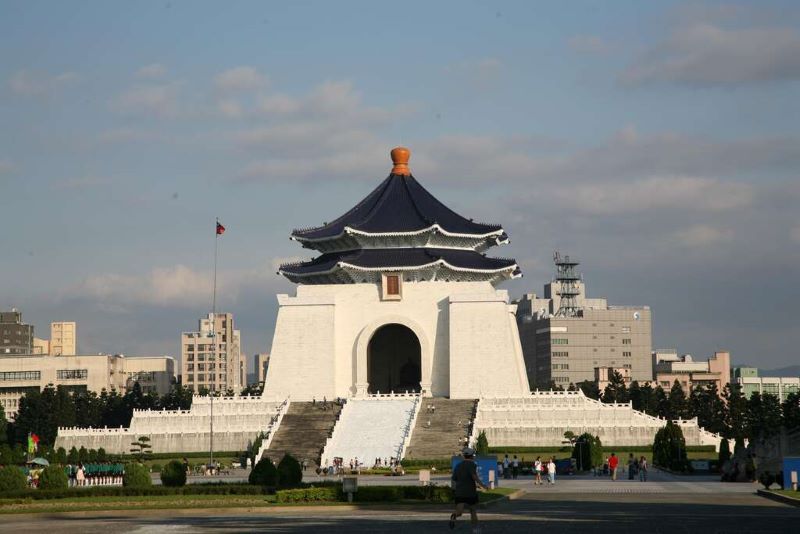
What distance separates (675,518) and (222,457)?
39.1 m

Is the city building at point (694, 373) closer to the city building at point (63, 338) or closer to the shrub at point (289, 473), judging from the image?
the city building at point (63, 338)

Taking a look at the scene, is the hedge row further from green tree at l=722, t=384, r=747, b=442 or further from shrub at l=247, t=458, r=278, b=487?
green tree at l=722, t=384, r=747, b=442

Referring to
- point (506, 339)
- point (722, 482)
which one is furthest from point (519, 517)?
point (506, 339)

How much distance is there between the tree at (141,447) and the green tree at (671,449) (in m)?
23.0

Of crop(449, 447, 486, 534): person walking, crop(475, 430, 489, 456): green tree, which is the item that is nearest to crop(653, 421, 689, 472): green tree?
crop(475, 430, 489, 456): green tree

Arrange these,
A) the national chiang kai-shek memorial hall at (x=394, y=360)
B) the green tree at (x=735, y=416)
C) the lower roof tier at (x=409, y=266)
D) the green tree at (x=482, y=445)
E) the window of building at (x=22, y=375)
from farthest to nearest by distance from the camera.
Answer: the window of building at (x=22, y=375), the green tree at (x=735, y=416), the lower roof tier at (x=409, y=266), the national chiang kai-shek memorial hall at (x=394, y=360), the green tree at (x=482, y=445)

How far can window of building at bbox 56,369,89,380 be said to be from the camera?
12150 cm

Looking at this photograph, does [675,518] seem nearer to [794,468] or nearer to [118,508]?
[794,468]

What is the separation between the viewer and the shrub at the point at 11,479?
33.2m

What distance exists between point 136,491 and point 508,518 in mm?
11222

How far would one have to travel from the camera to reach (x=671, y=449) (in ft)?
163

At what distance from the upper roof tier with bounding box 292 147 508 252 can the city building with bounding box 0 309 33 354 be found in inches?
2905

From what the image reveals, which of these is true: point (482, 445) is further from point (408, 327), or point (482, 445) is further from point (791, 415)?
point (791, 415)

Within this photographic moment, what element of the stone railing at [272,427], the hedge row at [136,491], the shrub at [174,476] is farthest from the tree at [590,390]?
the hedge row at [136,491]
